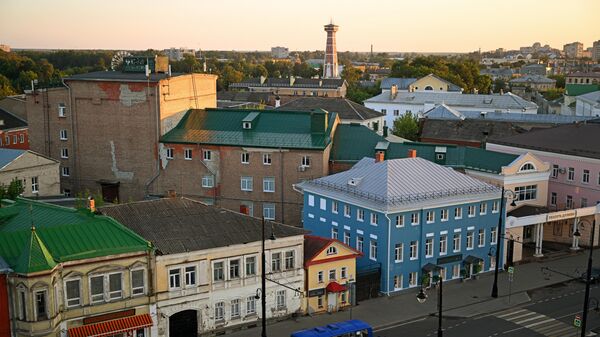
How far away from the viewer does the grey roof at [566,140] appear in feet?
212

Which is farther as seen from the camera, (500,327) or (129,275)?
(500,327)

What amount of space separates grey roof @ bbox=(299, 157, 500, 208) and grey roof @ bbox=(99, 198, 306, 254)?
7.93 meters

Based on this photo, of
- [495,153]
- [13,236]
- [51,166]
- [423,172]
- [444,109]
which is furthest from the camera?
[444,109]

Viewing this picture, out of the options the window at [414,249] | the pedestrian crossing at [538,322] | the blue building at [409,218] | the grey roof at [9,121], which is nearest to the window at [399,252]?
the blue building at [409,218]

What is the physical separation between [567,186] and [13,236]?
47797 millimetres

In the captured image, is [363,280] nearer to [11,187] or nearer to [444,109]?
[11,187]

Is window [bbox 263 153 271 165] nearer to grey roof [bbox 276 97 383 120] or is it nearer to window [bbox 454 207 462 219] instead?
window [bbox 454 207 462 219]

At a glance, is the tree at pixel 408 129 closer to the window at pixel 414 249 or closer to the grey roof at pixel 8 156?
the window at pixel 414 249

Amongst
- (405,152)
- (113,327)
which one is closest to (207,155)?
(405,152)

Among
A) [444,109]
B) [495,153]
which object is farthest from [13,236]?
[444,109]

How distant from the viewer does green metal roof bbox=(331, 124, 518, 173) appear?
61.7 m

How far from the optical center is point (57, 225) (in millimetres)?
38719

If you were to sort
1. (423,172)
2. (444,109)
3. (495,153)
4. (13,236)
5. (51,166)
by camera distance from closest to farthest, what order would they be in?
(13,236), (423,172), (495,153), (51,166), (444,109)

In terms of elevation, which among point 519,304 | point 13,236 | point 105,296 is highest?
point 13,236
